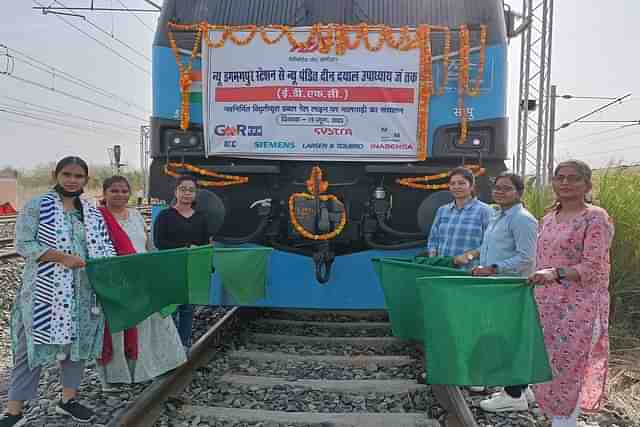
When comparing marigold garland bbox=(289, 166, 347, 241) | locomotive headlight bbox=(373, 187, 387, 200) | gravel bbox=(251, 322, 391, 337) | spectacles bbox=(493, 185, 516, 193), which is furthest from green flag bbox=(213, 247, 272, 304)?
spectacles bbox=(493, 185, 516, 193)

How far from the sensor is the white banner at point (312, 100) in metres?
→ 5.15

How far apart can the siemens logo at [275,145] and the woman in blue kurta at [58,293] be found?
186 cm

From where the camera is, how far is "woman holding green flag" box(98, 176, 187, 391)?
3.95 meters

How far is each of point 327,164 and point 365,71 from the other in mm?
888

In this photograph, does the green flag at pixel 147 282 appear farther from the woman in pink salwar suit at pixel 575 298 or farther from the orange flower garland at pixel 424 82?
→ the woman in pink salwar suit at pixel 575 298

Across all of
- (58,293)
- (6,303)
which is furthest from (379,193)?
(6,303)

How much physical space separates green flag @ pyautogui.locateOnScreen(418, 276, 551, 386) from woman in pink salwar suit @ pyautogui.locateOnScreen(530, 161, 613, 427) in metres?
0.14

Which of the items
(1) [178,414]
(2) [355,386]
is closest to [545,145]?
(2) [355,386]

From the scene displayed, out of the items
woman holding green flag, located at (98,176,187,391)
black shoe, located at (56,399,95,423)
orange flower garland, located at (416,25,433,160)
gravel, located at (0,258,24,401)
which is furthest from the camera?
orange flower garland, located at (416,25,433,160)

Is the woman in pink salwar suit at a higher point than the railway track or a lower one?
higher

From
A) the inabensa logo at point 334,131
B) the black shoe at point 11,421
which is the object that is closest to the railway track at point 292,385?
the black shoe at point 11,421

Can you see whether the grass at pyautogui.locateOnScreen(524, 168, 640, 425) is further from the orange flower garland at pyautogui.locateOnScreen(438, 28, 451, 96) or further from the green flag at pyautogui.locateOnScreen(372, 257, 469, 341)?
the orange flower garland at pyautogui.locateOnScreen(438, 28, 451, 96)

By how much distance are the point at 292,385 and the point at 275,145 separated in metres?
2.04

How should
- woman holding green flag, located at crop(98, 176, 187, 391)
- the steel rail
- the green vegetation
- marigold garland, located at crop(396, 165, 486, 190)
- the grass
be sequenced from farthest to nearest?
1. the green vegetation
2. the grass
3. marigold garland, located at crop(396, 165, 486, 190)
4. woman holding green flag, located at crop(98, 176, 187, 391)
5. the steel rail
